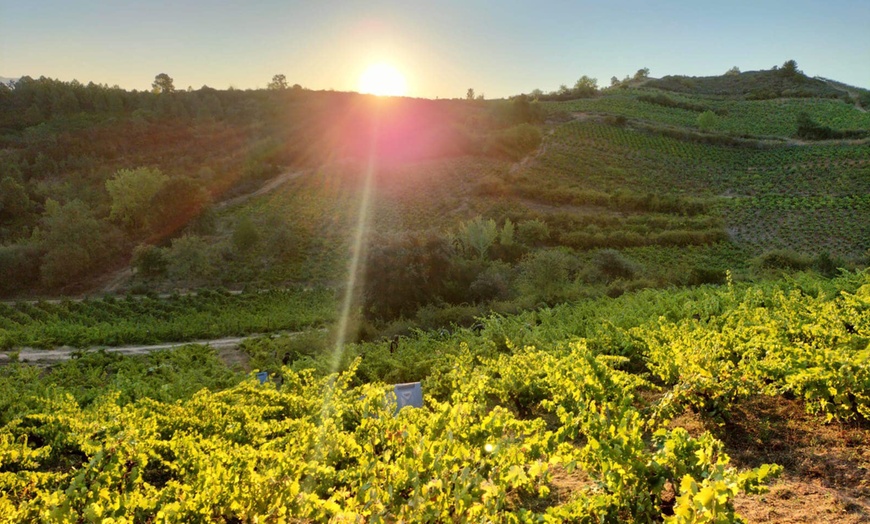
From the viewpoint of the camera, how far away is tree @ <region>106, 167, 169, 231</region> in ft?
150

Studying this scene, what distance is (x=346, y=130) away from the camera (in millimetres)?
76625

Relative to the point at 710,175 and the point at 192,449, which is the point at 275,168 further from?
the point at 192,449

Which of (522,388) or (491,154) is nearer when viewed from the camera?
(522,388)

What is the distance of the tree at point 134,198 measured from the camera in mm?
45594

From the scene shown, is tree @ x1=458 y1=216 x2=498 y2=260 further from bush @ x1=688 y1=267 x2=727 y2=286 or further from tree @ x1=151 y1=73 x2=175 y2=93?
tree @ x1=151 y1=73 x2=175 y2=93

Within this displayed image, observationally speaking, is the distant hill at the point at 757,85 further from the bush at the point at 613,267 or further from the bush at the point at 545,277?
the bush at the point at 545,277

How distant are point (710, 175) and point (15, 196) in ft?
241

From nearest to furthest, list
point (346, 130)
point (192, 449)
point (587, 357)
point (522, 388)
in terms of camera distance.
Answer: point (192, 449)
point (587, 357)
point (522, 388)
point (346, 130)

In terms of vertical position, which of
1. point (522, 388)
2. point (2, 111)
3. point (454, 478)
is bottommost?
point (522, 388)

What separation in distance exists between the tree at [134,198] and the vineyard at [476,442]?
40829 millimetres

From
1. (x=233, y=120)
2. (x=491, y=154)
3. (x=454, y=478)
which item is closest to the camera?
(x=454, y=478)

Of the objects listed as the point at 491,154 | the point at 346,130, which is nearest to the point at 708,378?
the point at 491,154

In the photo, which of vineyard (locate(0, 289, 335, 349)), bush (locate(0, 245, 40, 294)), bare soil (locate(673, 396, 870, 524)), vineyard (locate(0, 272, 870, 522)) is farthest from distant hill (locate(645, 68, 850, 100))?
bush (locate(0, 245, 40, 294))

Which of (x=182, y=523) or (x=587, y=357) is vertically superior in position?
(x=587, y=357)
